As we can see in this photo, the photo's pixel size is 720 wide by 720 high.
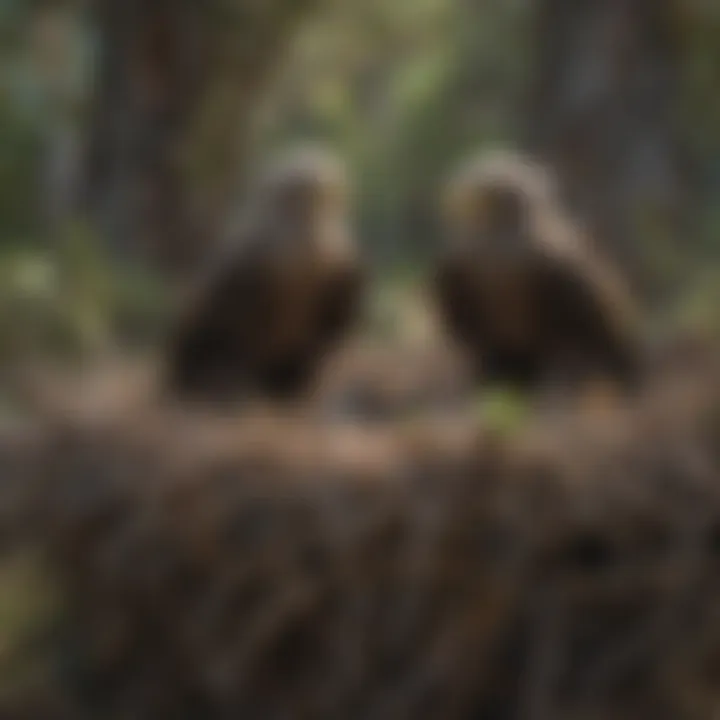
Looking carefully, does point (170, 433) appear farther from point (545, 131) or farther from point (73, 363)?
point (545, 131)

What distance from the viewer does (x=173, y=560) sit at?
2.07 metres

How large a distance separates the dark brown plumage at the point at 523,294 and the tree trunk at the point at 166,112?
2.35 feet

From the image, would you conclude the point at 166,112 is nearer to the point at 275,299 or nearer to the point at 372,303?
the point at 372,303

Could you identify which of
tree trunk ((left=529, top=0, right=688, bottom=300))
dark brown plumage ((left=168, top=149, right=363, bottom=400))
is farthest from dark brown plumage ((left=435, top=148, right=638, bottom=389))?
tree trunk ((left=529, top=0, right=688, bottom=300))

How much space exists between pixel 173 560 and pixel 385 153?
1.98 metres

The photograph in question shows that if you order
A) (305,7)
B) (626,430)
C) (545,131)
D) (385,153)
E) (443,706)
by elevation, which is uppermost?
(385,153)

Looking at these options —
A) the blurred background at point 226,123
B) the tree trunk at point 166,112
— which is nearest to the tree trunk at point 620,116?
the blurred background at point 226,123

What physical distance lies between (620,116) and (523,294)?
0.86 meters

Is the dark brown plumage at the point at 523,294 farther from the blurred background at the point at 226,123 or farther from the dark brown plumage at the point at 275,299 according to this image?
the blurred background at the point at 226,123

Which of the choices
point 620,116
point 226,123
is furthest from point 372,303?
point 620,116

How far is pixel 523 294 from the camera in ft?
7.72

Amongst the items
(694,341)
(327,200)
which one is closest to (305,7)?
(327,200)

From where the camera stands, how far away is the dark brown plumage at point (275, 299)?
233cm

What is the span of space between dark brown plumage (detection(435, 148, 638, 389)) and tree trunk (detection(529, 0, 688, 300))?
26.6 inches
